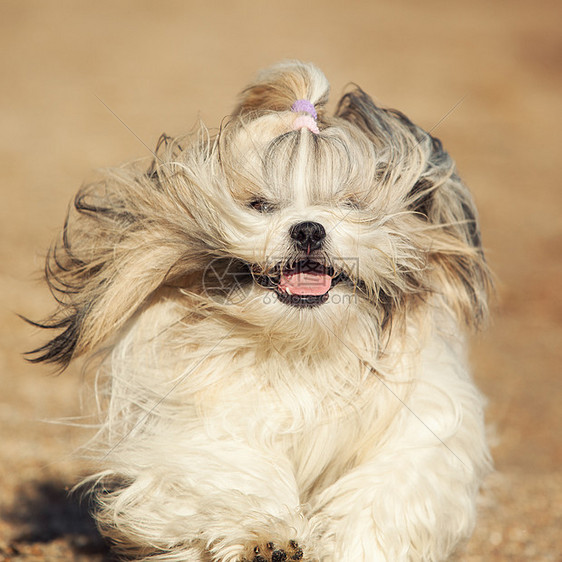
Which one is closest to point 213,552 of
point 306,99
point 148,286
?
point 148,286

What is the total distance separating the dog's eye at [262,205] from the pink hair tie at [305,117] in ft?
0.80

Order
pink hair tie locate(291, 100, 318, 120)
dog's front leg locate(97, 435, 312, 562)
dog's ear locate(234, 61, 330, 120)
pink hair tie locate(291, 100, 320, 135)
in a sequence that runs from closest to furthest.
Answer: dog's front leg locate(97, 435, 312, 562) < pink hair tie locate(291, 100, 320, 135) < pink hair tie locate(291, 100, 318, 120) < dog's ear locate(234, 61, 330, 120)

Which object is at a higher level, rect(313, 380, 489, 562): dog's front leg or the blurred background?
the blurred background

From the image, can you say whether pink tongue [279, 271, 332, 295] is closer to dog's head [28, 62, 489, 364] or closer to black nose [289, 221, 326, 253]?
dog's head [28, 62, 489, 364]

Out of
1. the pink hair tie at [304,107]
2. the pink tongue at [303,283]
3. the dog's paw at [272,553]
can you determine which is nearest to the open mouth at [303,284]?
the pink tongue at [303,283]

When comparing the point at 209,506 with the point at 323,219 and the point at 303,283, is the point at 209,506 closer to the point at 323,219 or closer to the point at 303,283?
the point at 303,283

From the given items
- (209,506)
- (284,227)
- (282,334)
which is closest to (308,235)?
(284,227)

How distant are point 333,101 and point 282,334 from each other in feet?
28.3

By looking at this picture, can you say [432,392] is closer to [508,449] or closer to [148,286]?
[148,286]

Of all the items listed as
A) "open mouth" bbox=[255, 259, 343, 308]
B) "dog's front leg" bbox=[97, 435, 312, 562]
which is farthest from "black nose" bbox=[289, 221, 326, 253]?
"dog's front leg" bbox=[97, 435, 312, 562]

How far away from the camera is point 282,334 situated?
2521mm

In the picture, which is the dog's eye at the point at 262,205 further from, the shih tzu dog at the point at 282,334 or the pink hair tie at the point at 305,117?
the pink hair tie at the point at 305,117

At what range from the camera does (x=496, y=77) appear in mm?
16141

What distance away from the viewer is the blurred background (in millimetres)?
4172
